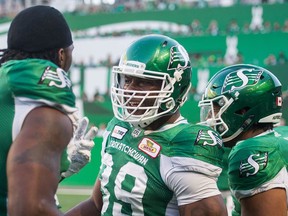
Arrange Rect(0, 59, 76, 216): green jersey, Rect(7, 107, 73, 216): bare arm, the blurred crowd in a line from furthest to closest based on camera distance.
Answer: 1. the blurred crowd
2. Rect(0, 59, 76, 216): green jersey
3. Rect(7, 107, 73, 216): bare arm

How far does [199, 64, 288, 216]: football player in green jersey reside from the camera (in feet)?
10.4

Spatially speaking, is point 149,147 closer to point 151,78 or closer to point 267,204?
point 151,78

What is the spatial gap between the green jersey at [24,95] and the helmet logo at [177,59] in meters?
0.85

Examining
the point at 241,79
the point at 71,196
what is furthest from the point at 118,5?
the point at 241,79

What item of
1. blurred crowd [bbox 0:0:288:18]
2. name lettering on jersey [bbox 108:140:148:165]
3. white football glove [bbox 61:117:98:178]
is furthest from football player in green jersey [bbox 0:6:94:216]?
blurred crowd [bbox 0:0:288:18]

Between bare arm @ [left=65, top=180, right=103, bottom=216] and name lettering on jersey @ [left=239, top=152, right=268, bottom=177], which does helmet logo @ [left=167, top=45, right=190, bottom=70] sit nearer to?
name lettering on jersey @ [left=239, top=152, right=268, bottom=177]

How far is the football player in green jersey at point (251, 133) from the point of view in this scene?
10.4 ft

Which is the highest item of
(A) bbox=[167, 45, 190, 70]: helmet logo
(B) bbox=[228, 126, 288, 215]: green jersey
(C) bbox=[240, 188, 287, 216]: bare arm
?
(A) bbox=[167, 45, 190, 70]: helmet logo

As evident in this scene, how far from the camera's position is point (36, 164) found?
240 centimetres

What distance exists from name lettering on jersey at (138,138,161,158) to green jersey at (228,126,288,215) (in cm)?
42

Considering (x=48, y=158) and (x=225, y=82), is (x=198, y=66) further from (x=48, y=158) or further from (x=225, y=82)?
(x=48, y=158)

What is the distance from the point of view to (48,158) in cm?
244

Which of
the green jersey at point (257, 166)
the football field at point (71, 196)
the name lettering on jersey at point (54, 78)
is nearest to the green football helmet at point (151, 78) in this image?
the green jersey at point (257, 166)

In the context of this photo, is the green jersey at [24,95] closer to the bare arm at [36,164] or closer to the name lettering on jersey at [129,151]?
the bare arm at [36,164]
